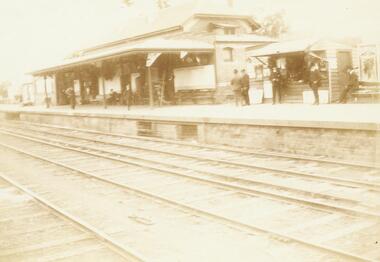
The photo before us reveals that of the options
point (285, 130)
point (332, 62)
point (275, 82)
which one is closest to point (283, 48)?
point (275, 82)

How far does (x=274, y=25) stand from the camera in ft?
149

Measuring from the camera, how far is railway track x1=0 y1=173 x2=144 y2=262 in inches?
214

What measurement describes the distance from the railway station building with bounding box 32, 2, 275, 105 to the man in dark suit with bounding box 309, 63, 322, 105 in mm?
6692

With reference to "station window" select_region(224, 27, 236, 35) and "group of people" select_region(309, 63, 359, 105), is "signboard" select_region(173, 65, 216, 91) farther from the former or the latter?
"station window" select_region(224, 27, 236, 35)

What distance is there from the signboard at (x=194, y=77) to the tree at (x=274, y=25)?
73.7 ft

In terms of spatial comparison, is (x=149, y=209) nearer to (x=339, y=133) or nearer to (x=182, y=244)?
(x=182, y=244)

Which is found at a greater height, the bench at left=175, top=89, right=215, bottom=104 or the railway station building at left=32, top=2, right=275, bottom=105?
the railway station building at left=32, top=2, right=275, bottom=105

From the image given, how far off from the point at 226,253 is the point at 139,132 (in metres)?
13.7

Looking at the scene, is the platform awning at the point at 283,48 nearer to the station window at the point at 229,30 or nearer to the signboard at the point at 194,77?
the signboard at the point at 194,77

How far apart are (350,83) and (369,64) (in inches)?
50.5

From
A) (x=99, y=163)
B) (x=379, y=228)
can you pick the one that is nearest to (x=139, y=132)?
(x=99, y=163)

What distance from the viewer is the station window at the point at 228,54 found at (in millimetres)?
24250

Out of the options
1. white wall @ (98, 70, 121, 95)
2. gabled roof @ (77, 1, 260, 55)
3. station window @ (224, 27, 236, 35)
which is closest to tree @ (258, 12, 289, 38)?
gabled roof @ (77, 1, 260, 55)

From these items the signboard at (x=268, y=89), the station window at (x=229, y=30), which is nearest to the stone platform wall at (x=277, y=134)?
the signboard at (x=268, y=89)
